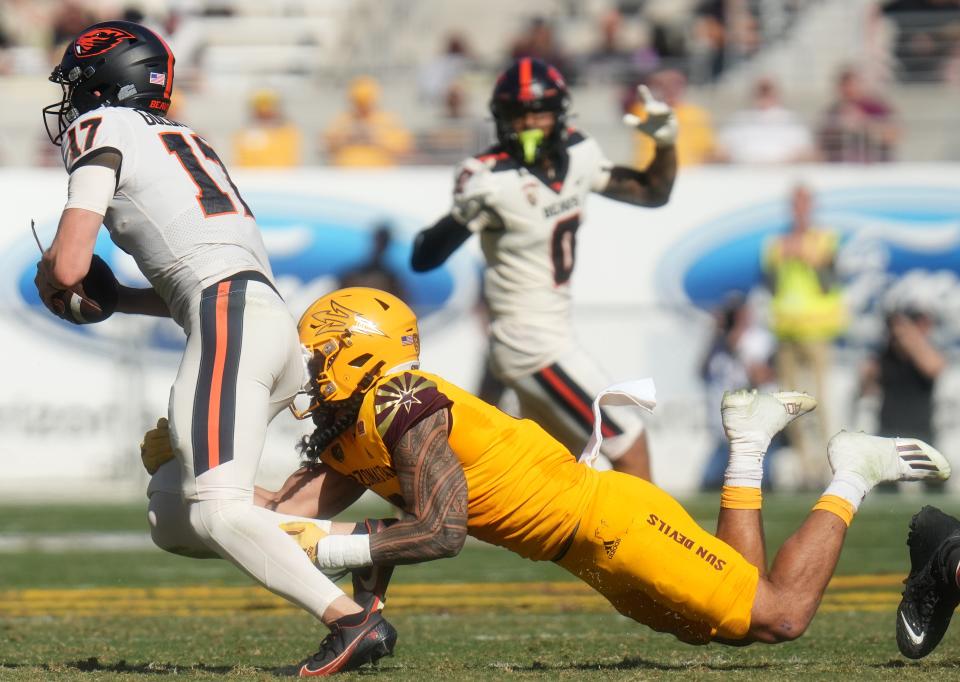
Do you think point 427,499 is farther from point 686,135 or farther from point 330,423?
point 686,135

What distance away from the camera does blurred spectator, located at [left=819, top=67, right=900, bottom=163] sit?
15352 mm

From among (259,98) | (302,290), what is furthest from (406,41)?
(302,290)

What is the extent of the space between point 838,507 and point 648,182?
2756mm

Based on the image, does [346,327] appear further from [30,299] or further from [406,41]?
[406,41]

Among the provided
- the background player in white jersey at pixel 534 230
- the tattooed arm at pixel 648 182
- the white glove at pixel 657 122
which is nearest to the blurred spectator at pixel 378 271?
the tattooed arm at pixel 648 182

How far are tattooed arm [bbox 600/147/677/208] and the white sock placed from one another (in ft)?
8.37

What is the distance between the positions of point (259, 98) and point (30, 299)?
2.90 meters

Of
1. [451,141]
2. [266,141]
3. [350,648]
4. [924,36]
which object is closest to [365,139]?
[451,141]

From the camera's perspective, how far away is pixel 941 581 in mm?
5051

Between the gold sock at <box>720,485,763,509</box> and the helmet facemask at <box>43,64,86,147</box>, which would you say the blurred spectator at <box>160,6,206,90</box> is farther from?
the gold sock at <box>720,485,763,509</box>

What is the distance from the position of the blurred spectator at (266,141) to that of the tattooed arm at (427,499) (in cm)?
1097

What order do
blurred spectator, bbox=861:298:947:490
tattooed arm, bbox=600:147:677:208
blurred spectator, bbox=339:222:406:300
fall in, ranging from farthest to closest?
blurred spectator, bbox=339:222:406:300 → blurred spectator, bbox=861:298:947:490 → tattooed arm, bbox=600:147:677:208

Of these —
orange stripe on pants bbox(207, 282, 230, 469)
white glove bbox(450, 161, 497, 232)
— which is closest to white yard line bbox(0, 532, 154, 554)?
white glove bbox(450, 161, 497, 232)

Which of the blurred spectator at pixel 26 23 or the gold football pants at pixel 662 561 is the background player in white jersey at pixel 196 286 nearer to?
the gold football pants at pixel 662 561
